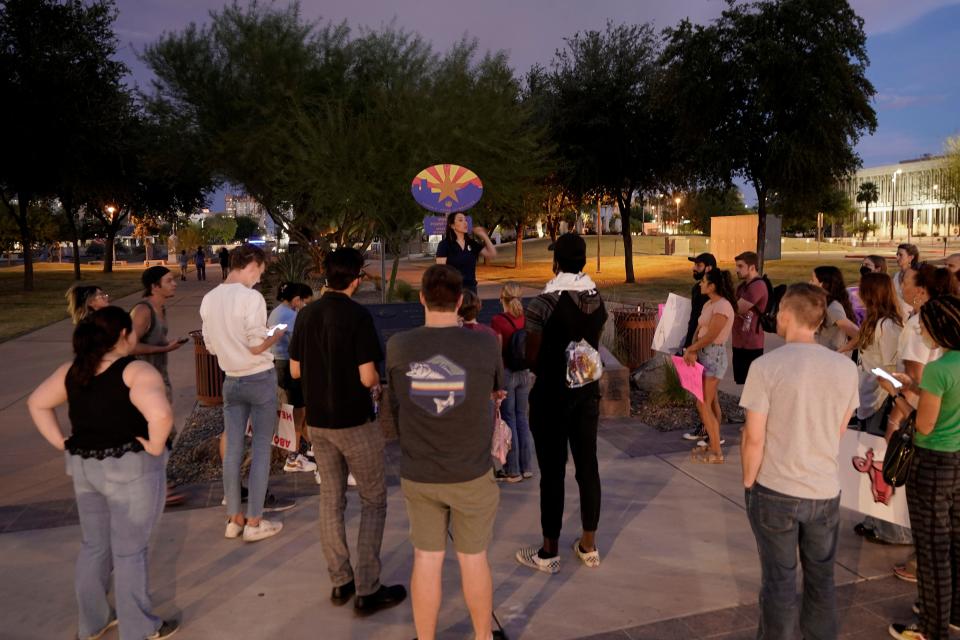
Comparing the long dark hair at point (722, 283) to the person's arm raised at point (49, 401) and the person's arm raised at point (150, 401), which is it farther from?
the person's arm raised at point (49, 401)

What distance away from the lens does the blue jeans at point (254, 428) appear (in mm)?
4879

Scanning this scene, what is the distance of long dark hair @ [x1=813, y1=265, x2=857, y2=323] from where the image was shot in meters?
6.07

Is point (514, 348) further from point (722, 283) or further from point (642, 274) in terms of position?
point (642, 274)

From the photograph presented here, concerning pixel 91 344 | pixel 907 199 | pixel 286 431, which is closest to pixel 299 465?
pixel 286 431

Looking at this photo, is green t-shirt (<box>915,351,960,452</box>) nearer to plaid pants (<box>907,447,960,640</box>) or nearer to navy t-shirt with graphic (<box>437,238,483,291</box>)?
plaid pants (<box>907,447,960,640</box>)

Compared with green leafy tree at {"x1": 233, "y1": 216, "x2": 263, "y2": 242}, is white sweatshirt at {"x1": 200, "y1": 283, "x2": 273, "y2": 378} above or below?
below

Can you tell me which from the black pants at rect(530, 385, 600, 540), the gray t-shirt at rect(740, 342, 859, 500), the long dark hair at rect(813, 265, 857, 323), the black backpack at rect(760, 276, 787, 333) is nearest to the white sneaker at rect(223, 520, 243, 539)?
the black pants at rect(530, 385, 600, 540)

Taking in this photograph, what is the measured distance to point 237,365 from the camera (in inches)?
188

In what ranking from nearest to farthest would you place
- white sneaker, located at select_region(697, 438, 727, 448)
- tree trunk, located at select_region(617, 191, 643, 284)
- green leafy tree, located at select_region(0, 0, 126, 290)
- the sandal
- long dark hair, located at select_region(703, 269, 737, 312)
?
long dark hair, located at select_region(703, 269, 737, 312), the sandal, white sneaker, located at select_region(697, 438, 727, 448), green leafy tree, located at select_region(0, 0, 126, 290), tree trunk, located at select_region(617, 191, 643, 284)

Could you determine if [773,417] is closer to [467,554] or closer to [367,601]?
[467,554]

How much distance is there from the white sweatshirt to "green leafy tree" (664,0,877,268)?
2093 centimetres

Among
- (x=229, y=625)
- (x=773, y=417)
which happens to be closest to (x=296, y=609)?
(x=229, y=625)

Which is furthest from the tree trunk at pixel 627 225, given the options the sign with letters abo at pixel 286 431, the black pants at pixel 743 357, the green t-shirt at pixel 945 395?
the green t-shirt at pixel 945 395

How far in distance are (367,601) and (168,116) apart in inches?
861
